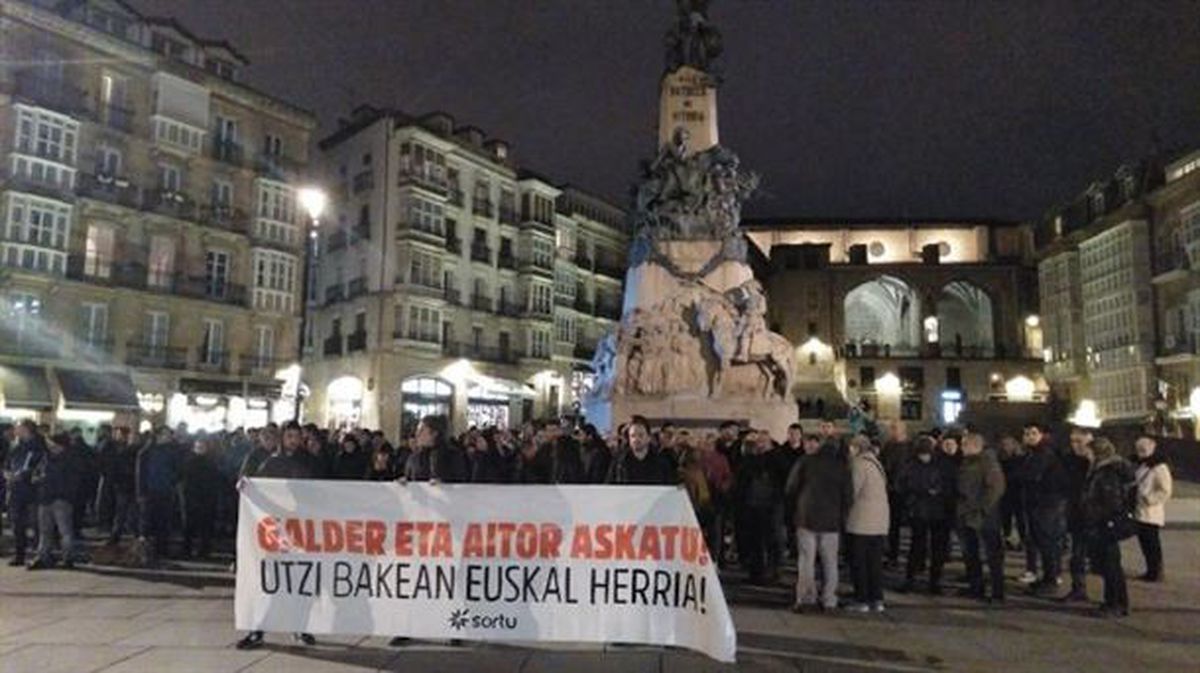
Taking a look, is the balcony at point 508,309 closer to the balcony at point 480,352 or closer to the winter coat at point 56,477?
the balcony at point 480,352

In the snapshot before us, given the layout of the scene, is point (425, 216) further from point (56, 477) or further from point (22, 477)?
point (56, 477)

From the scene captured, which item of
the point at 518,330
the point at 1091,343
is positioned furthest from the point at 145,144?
the point at 1091,343

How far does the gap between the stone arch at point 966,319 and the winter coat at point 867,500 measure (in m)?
61.5

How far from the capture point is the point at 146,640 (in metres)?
8.07

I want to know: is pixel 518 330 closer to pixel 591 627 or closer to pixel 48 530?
pixel 48 530

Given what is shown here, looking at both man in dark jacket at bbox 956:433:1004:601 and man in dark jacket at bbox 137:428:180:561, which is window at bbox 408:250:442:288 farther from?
man in dark jacket at bbox 956:433:1004:601

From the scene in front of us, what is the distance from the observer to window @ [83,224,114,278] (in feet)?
129

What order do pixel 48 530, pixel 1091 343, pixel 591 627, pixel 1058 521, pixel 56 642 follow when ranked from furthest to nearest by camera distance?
pixel 1091 343 < pixel 48 530 < pixel 1058 521 < pixel 56 642 < pixel 591 627

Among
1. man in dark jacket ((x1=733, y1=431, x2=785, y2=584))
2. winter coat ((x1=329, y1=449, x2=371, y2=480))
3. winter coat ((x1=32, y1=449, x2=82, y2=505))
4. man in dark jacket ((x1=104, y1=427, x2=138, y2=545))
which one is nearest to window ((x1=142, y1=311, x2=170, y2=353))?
man in dark jacket ((x1=104, y1=427, x2=138, y2=545))

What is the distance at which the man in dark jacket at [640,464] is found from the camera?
913 centimetres

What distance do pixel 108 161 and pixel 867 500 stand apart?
135 feet

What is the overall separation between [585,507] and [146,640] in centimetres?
419

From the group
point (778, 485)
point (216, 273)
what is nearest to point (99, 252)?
point (216, 273)

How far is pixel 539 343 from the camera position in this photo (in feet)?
201
